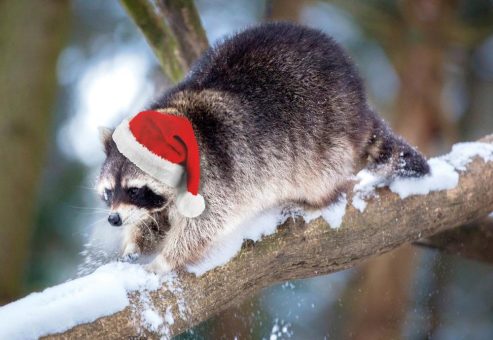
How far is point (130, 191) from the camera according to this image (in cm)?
175

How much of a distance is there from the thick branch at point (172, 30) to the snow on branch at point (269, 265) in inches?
39.5

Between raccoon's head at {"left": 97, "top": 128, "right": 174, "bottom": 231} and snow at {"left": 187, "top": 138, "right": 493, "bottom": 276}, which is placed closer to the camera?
raccoon's head at {"left": 97, "top": 128, "right": 174, "bottom": 231}

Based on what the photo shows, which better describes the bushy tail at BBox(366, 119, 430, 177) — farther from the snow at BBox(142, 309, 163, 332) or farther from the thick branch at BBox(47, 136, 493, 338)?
the snow at BBox(142, 309, 163, 332)

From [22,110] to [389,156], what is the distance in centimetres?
180

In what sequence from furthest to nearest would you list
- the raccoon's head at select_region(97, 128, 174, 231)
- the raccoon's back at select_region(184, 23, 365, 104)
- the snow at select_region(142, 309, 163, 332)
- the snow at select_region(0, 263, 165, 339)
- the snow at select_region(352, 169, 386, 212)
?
the snow at select_region(352, 169, 386, 212)
the raccoon's back at select_region(184, 23, 365, 104)
the raccoon's head at select_region(97, 128, 174, 231)
the snow at select_region(142, 309, 163, 332)
the snow at select_region(0, 263, 165, 339)

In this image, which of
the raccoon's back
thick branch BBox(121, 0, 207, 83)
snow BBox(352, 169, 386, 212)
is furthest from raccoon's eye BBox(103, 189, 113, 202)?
thick branch BBox(121, 0, 207, 83)

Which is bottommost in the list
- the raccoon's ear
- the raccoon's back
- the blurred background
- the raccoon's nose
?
the blurred background

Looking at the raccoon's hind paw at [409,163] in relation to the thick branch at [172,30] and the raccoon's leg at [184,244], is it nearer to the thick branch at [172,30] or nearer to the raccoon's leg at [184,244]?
the raccoon's leg at [184,244]

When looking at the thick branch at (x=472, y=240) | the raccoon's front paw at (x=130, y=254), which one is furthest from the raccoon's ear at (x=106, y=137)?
the thick branch at (x=472, y=240)

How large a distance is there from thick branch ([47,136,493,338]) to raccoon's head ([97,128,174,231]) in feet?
0.67

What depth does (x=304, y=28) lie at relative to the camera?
220 cm

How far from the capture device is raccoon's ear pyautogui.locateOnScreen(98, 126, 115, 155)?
75.4 inches

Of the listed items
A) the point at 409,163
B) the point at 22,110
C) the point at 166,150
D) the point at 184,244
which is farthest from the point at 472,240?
the point at 22,110

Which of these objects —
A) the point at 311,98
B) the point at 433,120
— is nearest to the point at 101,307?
the point at 311,98
